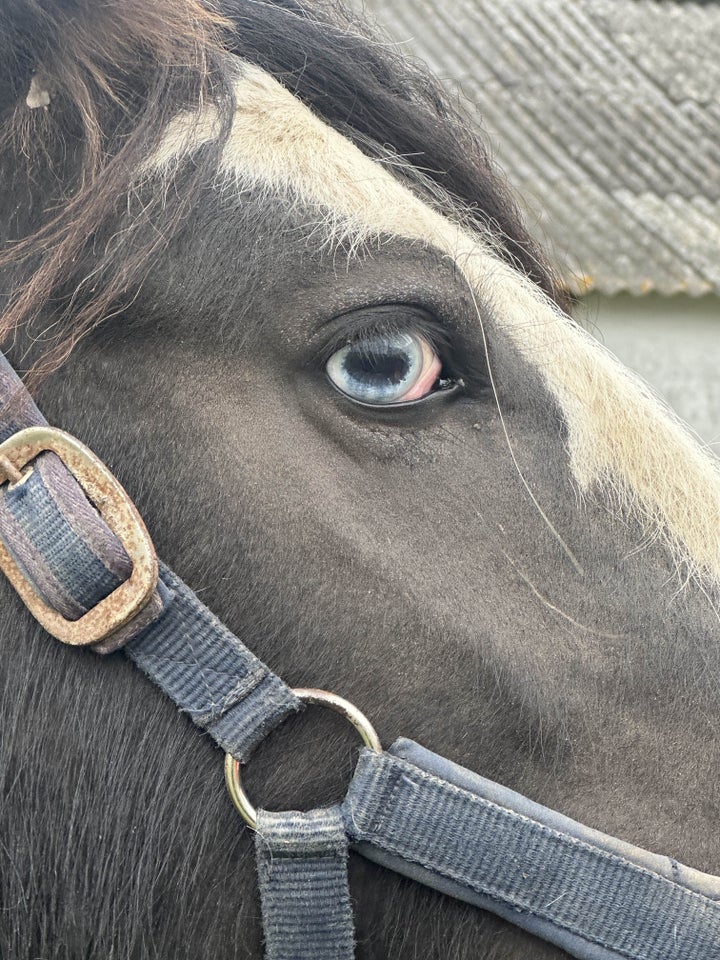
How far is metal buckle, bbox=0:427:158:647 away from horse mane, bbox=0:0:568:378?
0.10 metres

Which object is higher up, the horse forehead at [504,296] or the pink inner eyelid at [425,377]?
the horse forehead at [504,296]

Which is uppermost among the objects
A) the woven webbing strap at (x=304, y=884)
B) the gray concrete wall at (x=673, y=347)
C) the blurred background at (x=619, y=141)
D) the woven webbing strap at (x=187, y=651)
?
the woven webbing strap at (x=187, y=651)

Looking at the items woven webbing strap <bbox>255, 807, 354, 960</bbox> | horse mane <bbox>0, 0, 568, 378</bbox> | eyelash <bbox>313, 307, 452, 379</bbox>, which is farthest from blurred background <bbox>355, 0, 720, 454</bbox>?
woven webbing strap <bbox>255, 807, 354, 960</bbox>

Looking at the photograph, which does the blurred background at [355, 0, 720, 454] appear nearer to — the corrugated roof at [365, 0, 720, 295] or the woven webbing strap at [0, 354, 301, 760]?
the corrugated roof at [365, 0, 720, 295]

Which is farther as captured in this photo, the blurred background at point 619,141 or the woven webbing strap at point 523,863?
the blurred background at point 619,141

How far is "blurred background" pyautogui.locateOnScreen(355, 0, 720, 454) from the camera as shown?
952 centimetres

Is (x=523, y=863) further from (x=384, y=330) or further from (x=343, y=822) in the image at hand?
(x=384, y=330)

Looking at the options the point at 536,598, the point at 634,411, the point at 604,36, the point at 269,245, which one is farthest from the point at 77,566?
the point at 604,36

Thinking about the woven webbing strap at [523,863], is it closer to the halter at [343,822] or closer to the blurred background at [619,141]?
→ the halter at [343,822]

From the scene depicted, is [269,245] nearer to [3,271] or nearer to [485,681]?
[3,271]

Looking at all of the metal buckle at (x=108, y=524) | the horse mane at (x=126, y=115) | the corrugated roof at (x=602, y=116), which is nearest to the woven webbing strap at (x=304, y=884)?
the metal buckle at (x=108, y=524)

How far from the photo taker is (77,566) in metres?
1.20

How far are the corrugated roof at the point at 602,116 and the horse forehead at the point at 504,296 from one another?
300 inches

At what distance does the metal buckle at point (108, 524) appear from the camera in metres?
1.21
